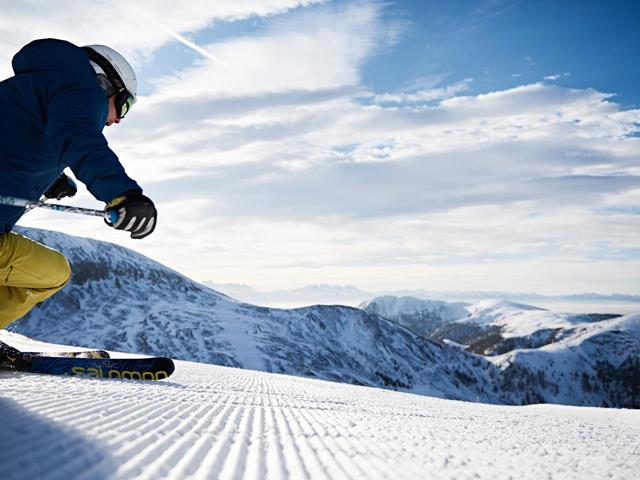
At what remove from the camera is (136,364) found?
687cm

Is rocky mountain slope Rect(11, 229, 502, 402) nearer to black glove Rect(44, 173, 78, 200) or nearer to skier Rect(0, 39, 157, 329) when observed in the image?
black glove Rect(44, 173, 78, 200)

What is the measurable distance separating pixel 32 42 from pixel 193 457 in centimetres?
335

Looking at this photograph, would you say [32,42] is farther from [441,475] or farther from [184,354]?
[184,354]

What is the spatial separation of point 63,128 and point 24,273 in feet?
7.62

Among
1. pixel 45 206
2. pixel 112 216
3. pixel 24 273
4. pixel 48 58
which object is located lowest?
pixel 24 273

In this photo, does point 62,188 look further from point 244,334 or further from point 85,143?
point 244,334

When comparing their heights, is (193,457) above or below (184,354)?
above

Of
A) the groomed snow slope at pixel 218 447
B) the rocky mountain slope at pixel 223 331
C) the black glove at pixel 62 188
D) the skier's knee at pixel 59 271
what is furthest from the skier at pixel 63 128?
the rocky mountain slope at pixel 223 331

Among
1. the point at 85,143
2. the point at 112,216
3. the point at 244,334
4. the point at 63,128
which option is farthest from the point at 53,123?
the point at 244,334

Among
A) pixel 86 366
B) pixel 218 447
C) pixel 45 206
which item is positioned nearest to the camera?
pixel 218 447

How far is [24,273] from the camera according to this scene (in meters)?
4.91

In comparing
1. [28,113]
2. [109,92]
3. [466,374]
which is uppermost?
[109,92]

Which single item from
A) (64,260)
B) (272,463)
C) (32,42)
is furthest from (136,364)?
(272,463)

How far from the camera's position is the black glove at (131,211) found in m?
3.16
